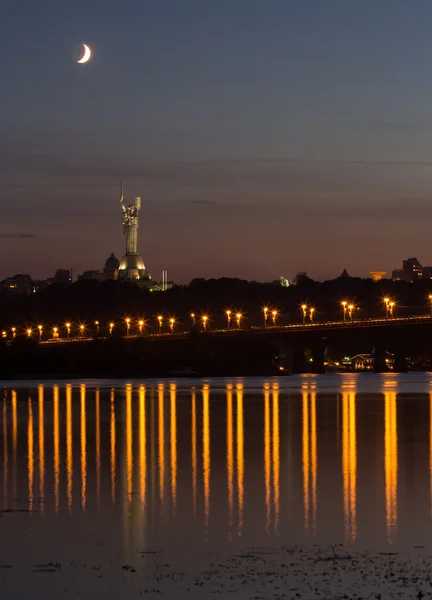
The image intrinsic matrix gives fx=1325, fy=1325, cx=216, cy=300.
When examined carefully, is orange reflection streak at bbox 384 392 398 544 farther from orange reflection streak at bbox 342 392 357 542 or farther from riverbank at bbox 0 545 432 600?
riverbank at bbox 0 545 432 600

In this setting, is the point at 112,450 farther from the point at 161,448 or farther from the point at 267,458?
the point at 267,458

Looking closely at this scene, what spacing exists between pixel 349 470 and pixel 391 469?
1.09m

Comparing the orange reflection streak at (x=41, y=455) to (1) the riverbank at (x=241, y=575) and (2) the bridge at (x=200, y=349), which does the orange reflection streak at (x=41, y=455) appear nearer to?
(1) the riverbank at (x=241, y=575)

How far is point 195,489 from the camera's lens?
97.9ft

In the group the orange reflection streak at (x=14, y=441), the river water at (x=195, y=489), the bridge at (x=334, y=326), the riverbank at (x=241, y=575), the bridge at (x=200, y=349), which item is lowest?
the riverbank at (x=241, y=575)

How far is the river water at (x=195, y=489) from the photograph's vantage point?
22297 millimetres

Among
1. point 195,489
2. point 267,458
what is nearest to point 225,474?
point 195,489

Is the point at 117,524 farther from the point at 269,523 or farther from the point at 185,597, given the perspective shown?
the point at 185,597

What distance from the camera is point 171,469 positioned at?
34344 millimetres

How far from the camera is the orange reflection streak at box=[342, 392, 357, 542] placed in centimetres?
2451

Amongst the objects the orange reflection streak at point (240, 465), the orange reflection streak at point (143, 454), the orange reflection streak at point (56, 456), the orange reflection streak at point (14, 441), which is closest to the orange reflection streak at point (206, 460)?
the orange reflection streak at point (240, 465)

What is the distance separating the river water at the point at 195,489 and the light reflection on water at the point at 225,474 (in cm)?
4

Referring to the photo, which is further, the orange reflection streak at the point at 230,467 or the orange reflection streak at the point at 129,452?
the orange reflection streak at the point at 129,452

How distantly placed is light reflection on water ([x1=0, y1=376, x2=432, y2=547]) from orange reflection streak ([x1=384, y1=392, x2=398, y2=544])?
0.13ft
